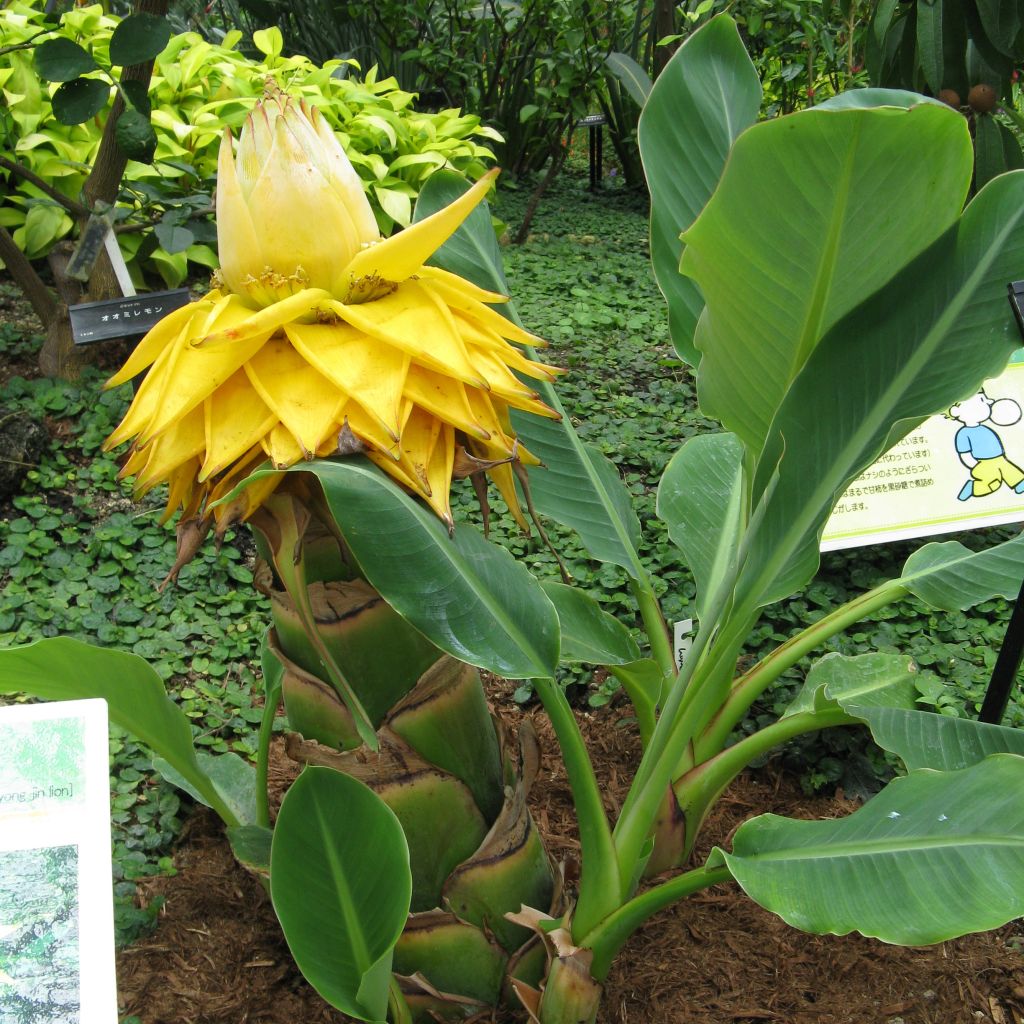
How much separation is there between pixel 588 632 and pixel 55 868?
669mm

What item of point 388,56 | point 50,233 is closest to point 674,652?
point 50,233

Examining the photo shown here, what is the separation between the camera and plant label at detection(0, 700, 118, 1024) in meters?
Result: 0.66

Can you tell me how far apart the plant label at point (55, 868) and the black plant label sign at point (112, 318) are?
133cm

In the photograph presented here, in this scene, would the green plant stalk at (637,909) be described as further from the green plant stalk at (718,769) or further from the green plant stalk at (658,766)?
the green plant stalk at (718,769)

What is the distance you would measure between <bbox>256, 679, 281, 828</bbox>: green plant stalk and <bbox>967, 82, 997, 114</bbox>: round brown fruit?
1.88m

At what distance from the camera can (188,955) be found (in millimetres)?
1129

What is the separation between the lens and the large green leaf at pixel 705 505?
1.30 meters

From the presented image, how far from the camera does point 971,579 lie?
4.19 ft

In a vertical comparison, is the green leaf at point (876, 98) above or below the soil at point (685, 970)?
above

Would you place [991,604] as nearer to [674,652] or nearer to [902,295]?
[674,652]

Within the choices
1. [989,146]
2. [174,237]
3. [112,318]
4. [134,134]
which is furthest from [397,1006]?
[989,146]

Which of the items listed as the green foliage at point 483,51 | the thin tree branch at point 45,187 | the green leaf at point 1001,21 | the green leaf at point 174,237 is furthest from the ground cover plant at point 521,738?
the green foliage at point 483,51

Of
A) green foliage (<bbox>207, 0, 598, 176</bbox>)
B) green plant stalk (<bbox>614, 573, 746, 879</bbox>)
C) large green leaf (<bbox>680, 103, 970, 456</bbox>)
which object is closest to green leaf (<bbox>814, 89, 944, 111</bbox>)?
large green leaf (<bbox>680, 103, 970, 456</bbox>)

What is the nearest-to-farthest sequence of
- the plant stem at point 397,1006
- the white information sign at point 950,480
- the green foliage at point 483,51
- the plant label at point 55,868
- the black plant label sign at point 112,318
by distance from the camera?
the plant label at point 55,868 < the plant stem at point 397,1006 < the white information sign at point 950,480 < the black plant label sign at point 112,318 < the green foliage at point 483,51
